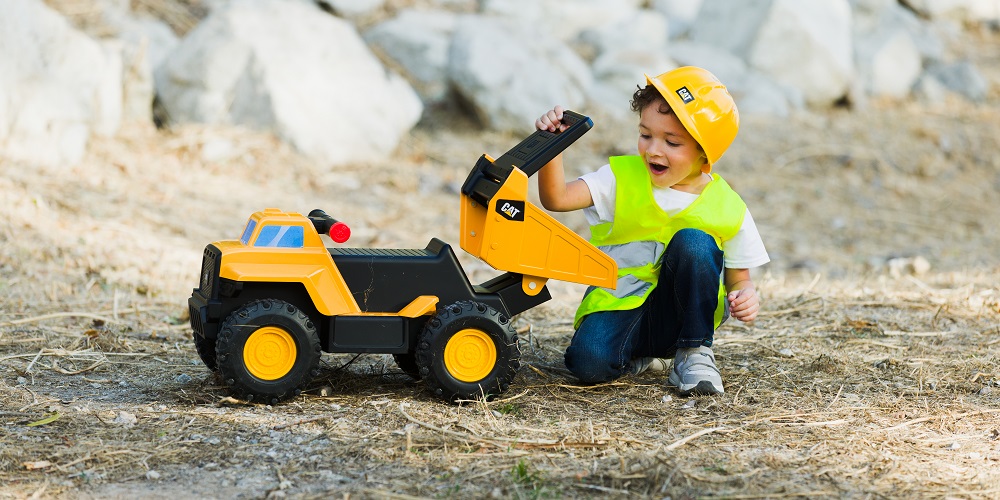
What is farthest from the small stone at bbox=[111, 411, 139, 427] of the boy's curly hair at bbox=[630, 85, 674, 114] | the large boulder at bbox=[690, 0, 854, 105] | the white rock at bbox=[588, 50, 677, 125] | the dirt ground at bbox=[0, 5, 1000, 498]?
the large boulder at bbox=[690, 0, 854, 105]

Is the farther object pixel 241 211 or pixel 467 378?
pixel 241 211

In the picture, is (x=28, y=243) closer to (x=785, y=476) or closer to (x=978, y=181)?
(x=785, y=476)

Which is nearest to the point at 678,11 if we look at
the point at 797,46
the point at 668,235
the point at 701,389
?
the point at 797,46

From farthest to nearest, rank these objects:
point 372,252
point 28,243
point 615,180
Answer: point 28,243 < point 615,180 < point 372,252

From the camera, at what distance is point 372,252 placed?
3432mm

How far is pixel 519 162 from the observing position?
3357mm

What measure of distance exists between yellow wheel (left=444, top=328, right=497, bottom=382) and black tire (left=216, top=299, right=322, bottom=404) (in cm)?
42

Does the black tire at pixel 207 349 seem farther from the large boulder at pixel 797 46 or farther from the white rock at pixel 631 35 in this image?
the large boulder at pixel 797 46

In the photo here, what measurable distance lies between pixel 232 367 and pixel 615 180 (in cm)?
144

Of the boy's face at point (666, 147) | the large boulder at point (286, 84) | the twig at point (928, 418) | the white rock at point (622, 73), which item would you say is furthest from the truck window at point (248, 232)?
the white rock at point (622, 73)

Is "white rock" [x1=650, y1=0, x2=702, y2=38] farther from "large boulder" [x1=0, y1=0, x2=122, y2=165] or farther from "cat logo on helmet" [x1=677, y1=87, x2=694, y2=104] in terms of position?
"cat logo on helmet" [x1=677, y1=87, x2=694, y2=104]

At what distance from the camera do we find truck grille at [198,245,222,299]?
3205 millimetres

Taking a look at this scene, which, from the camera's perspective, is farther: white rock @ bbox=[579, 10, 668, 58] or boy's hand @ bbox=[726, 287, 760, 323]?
white rock @ bbox=[579, 10, 668, 58]

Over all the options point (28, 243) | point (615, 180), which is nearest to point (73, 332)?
point (28, 243)
